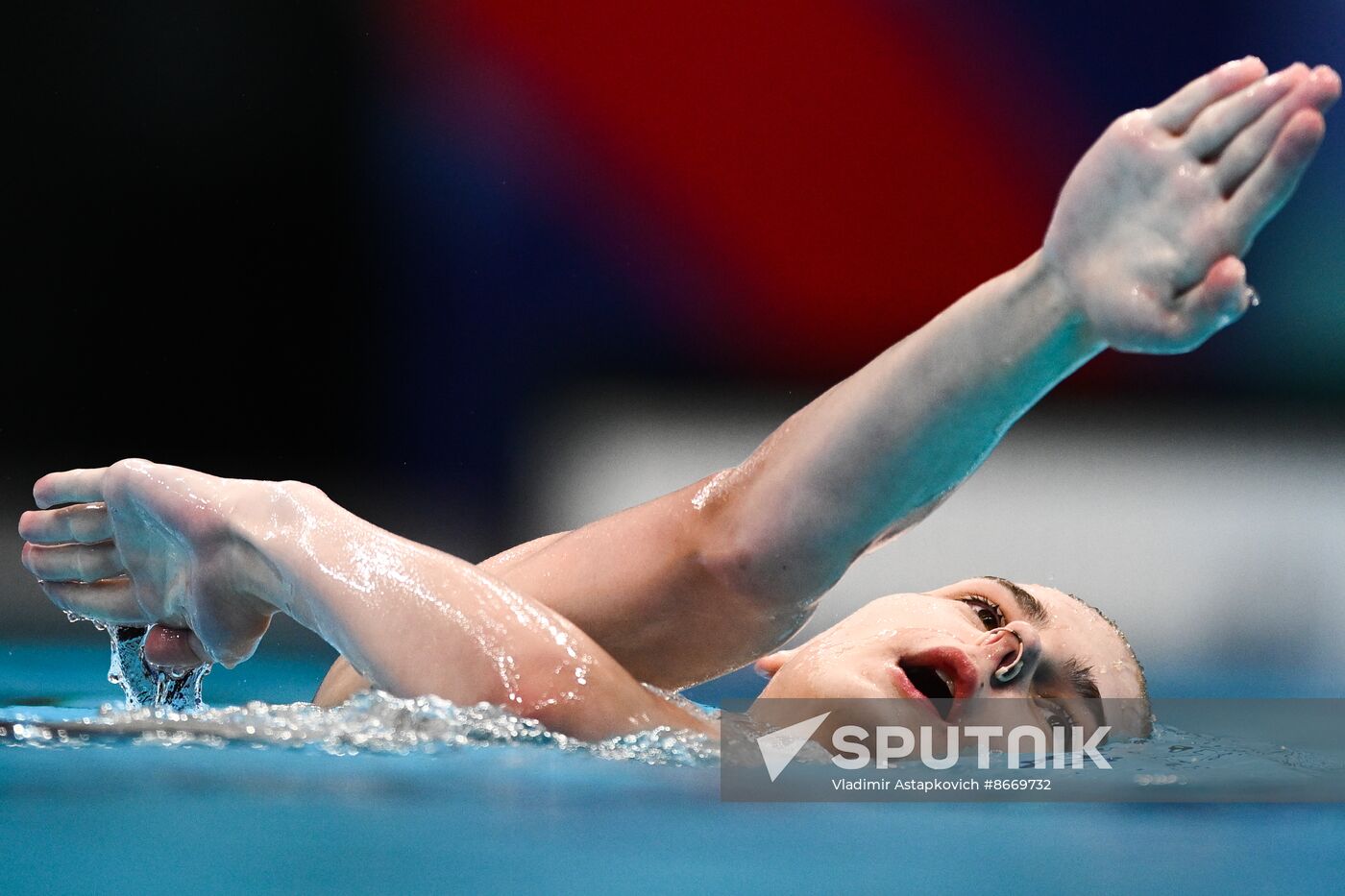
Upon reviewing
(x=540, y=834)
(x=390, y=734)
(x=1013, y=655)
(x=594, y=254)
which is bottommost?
(x=540, y=834)

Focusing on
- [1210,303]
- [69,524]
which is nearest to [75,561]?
[69,524]

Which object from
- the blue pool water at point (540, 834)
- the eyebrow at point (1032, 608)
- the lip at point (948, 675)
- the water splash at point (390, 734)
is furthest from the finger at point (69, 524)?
the eyebrow at point (1032, 608)

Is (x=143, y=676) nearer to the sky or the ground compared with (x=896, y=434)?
nearer to the ground

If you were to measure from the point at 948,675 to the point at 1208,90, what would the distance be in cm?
62

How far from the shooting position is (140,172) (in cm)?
374

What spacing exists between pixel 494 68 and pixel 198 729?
113 inches

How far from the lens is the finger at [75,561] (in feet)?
5.30

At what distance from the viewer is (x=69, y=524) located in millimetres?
1603

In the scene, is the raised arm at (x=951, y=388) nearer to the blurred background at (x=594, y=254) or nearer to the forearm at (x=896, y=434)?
the forearm at (x=896, y=434)

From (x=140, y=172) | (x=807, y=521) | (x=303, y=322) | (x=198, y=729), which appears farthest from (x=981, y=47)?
(x=198, y=729)

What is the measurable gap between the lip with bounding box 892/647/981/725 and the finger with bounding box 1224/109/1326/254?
51 cm

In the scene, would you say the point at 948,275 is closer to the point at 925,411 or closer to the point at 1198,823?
the point at 925,411

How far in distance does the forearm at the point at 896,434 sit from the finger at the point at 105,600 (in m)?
0.68

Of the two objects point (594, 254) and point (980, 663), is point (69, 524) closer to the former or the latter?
point (980, 663)
